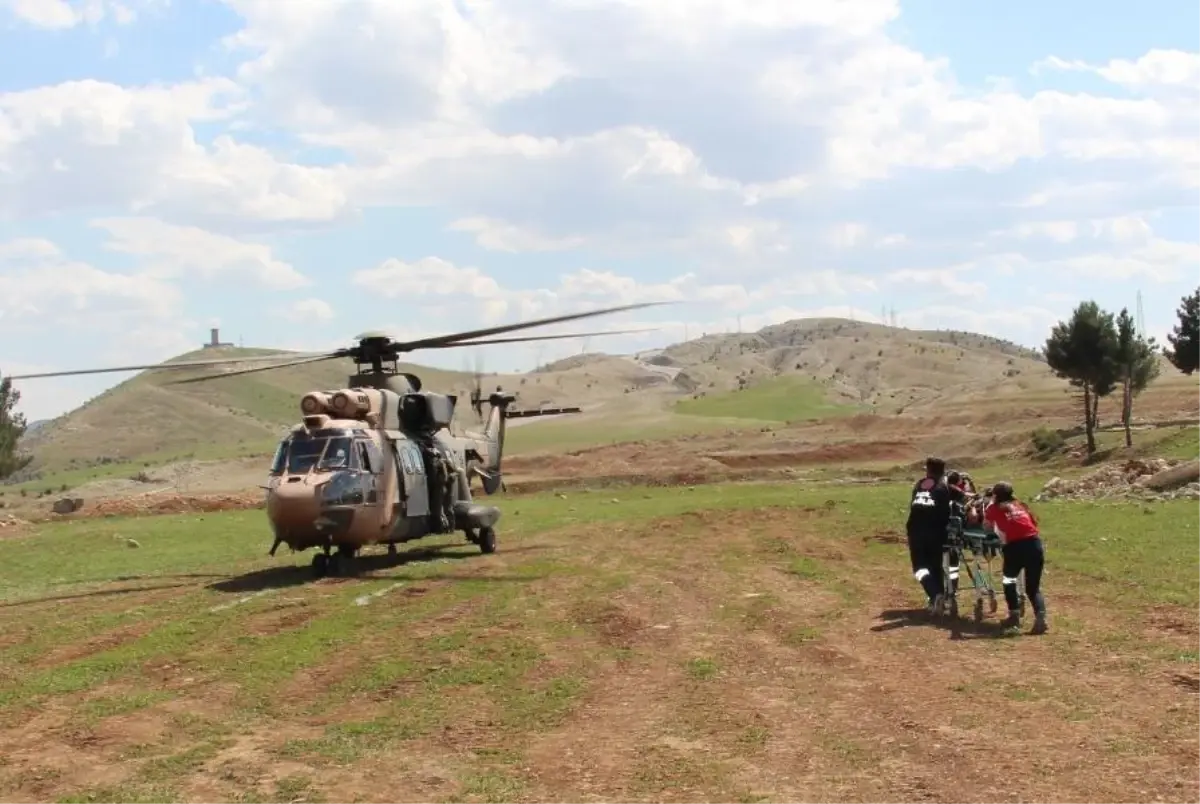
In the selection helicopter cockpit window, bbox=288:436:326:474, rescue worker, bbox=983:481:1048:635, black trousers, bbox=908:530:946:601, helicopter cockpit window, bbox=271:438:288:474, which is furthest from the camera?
helicopter cockpit window, bbox=271:438:288:474

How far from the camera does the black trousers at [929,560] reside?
1428 cm

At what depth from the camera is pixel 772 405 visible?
123 meters

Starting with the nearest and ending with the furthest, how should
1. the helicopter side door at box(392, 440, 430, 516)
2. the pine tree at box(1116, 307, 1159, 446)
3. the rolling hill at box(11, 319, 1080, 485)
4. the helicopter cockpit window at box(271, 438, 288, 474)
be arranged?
the helicopter cockpit window at box(271, 438, 288, 474), the helicopter side door at box(392, 440, 430, 516), the pine tree at box(1116, 307, 1159, 446), the rolling hill at box(11, 319, 1080, 485)

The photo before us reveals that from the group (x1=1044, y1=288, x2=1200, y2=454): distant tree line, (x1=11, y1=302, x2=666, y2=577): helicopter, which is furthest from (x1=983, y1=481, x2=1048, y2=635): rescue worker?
(x1=1044, y1=288, x2=1200, y2=454): distant tree line

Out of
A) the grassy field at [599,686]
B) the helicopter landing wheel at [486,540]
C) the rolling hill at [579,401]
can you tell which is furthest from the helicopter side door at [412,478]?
the rolling hill at [579,401]

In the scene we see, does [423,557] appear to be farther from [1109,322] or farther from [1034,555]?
[1109,322]

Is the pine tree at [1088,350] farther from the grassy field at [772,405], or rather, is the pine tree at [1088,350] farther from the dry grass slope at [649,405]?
the grassy field at [772,405]

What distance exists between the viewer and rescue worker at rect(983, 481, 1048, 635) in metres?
13.1

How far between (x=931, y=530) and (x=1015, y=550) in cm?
123

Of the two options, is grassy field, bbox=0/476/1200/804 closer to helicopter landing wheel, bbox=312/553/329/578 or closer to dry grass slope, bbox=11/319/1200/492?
helicopter landing wheel, bbox=312/553/329/578

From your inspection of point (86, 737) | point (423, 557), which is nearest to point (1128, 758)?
point (86, 737)

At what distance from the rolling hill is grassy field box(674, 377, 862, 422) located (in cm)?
18

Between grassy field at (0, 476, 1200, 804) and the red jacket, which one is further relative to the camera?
the red jacket

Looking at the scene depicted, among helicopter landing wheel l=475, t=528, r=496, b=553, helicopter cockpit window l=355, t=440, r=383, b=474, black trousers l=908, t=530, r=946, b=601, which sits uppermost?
helicopter cockpit window l=355, t=440, r=383, b=474
